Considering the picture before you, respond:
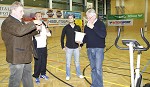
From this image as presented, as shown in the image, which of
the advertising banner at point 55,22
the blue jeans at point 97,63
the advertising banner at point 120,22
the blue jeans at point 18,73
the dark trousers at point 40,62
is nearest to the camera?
the blue jeans at point 18,73

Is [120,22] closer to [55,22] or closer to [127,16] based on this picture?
[127,16]

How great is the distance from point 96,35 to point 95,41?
116 mm

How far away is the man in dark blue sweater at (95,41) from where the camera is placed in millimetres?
3678

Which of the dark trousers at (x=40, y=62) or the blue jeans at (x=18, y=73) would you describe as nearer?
the blue jeans at (x=18, y=73)

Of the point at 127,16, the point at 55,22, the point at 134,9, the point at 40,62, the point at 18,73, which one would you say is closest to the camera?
the point at 18,73

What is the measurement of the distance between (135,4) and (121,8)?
2.04m

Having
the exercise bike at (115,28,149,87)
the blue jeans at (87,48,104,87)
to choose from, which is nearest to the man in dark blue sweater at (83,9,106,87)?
the blue jeans at (87,48,104,87)

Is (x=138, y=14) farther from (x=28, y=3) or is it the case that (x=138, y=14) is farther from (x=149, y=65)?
(x=149, y=65)

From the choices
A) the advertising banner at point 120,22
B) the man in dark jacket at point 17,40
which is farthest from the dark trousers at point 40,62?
the advertising banner at point 120,22

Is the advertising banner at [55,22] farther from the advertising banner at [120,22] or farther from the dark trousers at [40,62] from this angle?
the dark trousers at [40,62]

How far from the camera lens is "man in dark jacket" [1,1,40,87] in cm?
270

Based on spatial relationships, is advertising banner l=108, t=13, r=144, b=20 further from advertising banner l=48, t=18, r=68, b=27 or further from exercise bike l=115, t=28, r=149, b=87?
exercise bike l=115, t=28, r=149, b=87

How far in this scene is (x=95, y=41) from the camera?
3805 mm

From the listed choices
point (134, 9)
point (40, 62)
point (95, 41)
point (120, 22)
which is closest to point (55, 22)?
point (120, 22)
